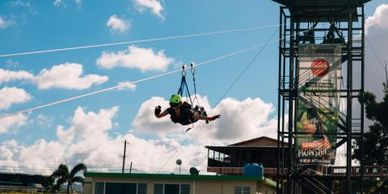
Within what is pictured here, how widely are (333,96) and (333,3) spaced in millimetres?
6711

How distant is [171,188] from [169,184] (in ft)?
0.78

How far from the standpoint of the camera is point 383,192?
2156 inches

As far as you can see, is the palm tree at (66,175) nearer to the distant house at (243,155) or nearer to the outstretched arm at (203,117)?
the distant house at (243,155)

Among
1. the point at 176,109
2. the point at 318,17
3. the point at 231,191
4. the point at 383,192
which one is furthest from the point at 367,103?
the point at 176,109

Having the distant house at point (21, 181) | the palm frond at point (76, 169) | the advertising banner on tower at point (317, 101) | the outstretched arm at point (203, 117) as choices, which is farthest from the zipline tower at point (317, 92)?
the distant house at point (21, 181)

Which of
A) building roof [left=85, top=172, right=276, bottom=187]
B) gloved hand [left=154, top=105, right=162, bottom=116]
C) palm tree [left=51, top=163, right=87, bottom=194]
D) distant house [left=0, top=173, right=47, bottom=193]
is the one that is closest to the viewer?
gloved hand [left=154, top=105, right=162, bottom=116]

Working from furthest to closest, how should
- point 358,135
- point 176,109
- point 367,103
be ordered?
point 367,103, point 358,135, point 176,109

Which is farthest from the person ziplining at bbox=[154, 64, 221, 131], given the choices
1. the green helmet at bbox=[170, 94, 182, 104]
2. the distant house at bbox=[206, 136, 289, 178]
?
the distant house at bbox=[206, 136, 289, 178]

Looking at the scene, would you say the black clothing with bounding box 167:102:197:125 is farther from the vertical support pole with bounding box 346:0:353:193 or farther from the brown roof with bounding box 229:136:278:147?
the brown roof with bounding box 229:136:278:147

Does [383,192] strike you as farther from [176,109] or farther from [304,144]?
[176,109]

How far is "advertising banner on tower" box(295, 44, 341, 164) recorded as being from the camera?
43.5 metres

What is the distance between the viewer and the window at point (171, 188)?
34656mm

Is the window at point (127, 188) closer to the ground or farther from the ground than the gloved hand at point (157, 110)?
closer to the ground

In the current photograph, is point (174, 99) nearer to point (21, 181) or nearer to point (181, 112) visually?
point (181, 112)
